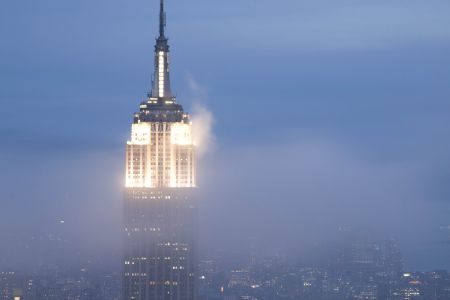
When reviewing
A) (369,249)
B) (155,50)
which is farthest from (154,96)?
(369,249)

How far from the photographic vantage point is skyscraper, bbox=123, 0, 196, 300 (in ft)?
188

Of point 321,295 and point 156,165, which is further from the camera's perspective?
point 321,295

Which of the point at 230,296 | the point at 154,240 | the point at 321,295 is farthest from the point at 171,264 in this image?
the point at 321,295

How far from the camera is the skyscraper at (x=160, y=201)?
188 feet

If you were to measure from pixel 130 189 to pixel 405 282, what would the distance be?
2326 centimetres

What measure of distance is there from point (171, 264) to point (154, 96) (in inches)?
214

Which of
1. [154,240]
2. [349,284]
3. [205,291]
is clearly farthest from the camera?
[349,284]

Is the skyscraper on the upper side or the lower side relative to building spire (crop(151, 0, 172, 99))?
lower

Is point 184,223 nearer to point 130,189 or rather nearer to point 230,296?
point 130,189

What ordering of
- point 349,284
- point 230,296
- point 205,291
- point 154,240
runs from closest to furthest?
point 154,240 → point 205,291 → point 230,296 → point 349,284

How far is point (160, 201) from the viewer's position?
57062 millimetres

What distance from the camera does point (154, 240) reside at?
57.2 m

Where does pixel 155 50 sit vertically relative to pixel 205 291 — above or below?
above

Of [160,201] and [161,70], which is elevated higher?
[161,70]
